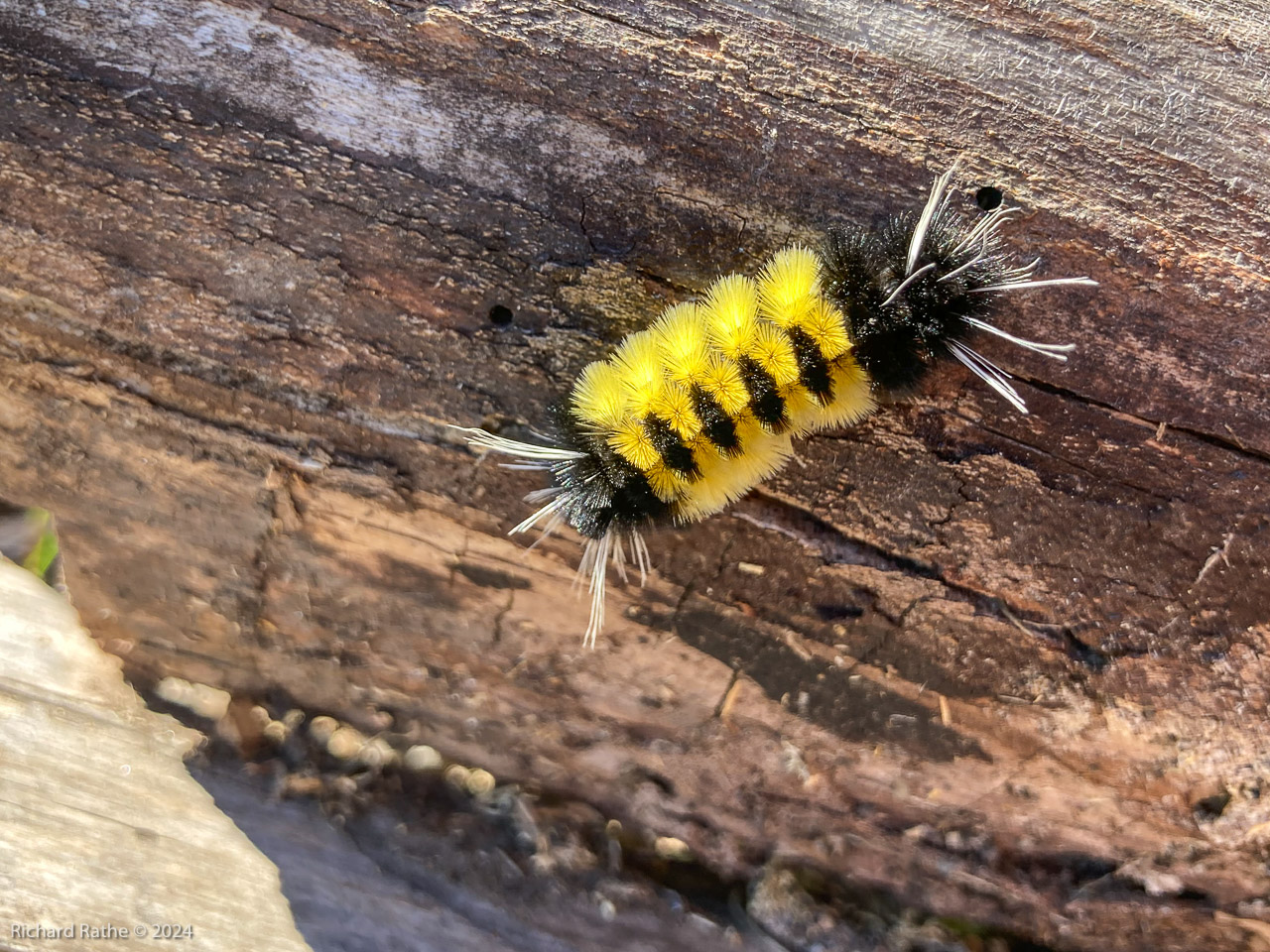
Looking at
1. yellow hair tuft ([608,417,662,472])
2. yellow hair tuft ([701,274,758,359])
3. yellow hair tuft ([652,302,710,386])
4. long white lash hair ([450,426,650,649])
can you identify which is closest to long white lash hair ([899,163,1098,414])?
yellow hair tuft ([701,274,758,359])

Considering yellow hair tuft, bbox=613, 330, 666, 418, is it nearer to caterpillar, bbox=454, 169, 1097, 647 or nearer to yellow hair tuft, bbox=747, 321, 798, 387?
caterpillar, bbox=454, 169, 1097, 647

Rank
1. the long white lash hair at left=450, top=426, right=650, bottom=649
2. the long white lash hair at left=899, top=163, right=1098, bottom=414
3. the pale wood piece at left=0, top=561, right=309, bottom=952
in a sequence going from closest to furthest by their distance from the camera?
the long white lash hair at left=899, top=163, right=1098, bottom=414 < the long white lash hair at left=450, top=426, right=650, bottom=649 < the pale wood piece at left=0, top=561, right=309, bottom=952

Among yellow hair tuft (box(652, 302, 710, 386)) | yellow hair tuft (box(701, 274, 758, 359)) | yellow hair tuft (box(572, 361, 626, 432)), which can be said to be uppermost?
yellow hair tuft (box(701, 274, 758, 359))

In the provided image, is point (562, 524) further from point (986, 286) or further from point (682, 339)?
point (986, 286)

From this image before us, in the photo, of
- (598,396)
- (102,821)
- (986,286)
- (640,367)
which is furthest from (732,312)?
(102,821)

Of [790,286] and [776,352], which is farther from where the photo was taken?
[776,352]

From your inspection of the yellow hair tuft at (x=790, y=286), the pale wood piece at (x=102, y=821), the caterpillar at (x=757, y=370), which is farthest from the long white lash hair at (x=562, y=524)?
the pale wood piece at (x=102, y=821)

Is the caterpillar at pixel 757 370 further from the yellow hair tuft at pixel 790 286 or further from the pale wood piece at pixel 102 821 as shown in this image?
the pale wood piece at pixel 102 821
